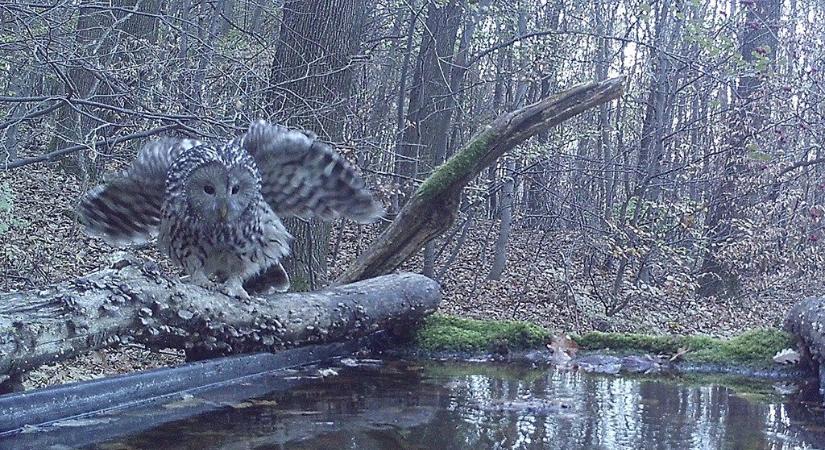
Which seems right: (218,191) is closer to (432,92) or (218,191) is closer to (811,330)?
(811,330)

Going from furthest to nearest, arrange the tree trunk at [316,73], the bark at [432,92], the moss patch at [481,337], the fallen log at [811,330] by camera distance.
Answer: the bark at [432,92], the tree trunk at [316,73], the moss patch at [481,337], the fallen log at [811,330]

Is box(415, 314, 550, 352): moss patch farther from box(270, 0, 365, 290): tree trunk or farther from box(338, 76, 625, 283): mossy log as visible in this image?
box(270, 0, 365, 290): tree trunk

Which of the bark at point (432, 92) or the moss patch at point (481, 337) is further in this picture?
the bark at point (432, 92)

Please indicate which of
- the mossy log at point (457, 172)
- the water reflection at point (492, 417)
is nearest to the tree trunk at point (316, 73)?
the mossy log at point (457, 172)

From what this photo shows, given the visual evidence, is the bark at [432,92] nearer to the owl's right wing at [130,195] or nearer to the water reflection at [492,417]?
the owl's right wing at [130,195]

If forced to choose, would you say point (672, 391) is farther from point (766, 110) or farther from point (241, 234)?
point (766, 110)

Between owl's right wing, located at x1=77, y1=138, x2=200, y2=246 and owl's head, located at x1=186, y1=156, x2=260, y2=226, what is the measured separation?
0.92ft

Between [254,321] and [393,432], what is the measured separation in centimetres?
134

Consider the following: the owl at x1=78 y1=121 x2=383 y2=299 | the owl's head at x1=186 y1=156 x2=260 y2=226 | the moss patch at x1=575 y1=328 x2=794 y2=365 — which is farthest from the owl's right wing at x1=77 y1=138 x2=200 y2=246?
the moss patch at x1=575 y1=328 x2=794 y2=365

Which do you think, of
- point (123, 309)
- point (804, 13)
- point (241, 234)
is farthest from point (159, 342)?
point (804, 13)

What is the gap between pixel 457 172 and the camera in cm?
561

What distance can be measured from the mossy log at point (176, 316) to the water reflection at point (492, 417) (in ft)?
1.28

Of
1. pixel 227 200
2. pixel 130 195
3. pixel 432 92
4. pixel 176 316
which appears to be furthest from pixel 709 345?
pixel 432 92

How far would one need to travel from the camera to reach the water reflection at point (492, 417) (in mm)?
2863
